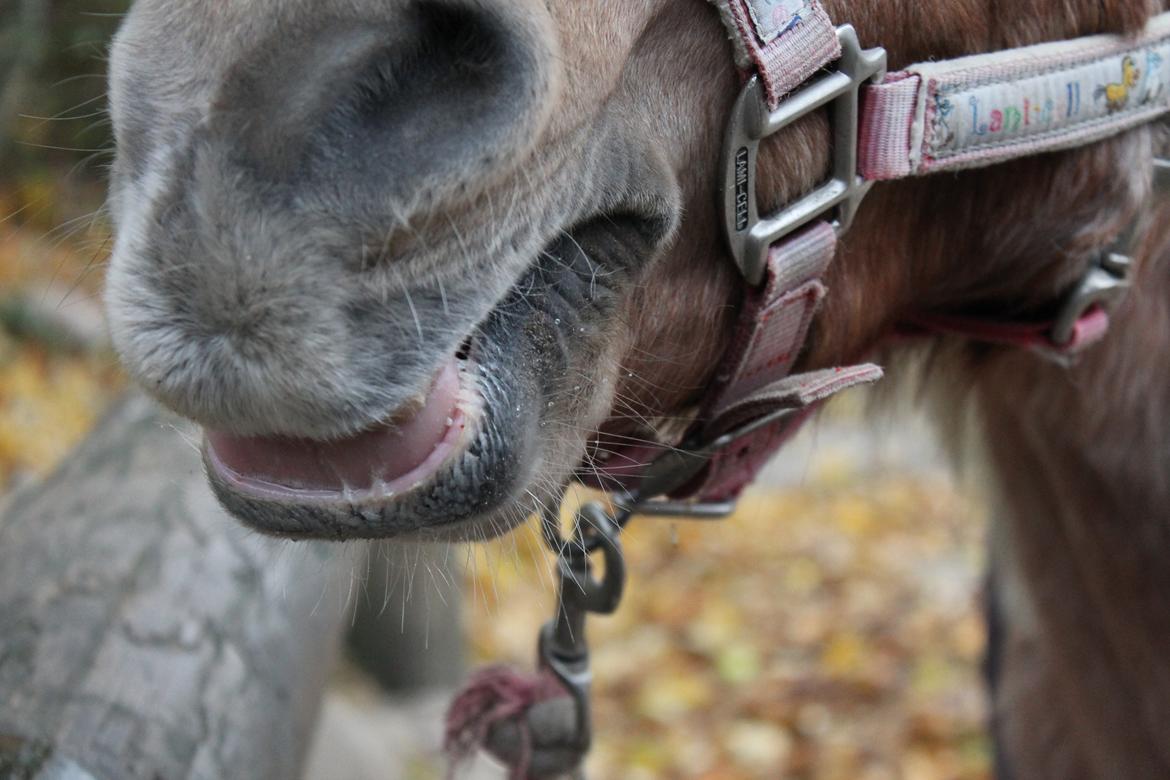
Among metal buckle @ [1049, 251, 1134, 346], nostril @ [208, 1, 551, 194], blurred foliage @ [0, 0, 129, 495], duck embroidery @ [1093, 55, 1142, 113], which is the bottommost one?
blurred foliage @ [0, 0, 129, 495]

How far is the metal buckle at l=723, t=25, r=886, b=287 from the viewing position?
3.86 ft

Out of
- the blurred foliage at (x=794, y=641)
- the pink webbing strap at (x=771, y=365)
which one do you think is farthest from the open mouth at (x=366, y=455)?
the blurred foliage at (x=794, y=641)

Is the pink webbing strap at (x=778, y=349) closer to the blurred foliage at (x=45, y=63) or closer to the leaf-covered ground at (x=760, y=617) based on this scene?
the leaf-covered ground at (x=760, y=617)

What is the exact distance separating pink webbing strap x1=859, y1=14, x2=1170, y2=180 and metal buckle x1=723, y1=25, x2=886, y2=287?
3 cm

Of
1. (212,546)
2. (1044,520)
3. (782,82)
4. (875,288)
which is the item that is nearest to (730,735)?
(1044,520)

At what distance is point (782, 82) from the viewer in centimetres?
117

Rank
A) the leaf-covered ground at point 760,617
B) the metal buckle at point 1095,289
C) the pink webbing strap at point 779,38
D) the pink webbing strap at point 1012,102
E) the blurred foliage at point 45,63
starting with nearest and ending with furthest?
the pink webbing strap at point 779,38
the pink webbing strap at point 1012,102
the metal buckle at point 1095,289
the blurred foliage at point 45,63
the leaf-covered ground at point 760,617

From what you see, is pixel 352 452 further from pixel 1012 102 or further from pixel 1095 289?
pixel 1095 289

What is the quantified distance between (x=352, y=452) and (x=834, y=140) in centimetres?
61

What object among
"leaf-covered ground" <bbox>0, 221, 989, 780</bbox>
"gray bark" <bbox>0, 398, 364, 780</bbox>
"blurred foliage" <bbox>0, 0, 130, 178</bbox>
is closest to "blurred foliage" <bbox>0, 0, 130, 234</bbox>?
"blurred foliage" <bbox>0, 0, 130, 178</bbox>

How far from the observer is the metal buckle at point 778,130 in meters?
1.18

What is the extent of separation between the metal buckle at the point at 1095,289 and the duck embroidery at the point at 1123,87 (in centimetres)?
20

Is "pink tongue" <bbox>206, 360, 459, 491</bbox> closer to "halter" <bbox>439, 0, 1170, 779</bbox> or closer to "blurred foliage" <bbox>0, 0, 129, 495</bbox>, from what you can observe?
"halter" <bbox>439, 0, 1170, 779</bbox>

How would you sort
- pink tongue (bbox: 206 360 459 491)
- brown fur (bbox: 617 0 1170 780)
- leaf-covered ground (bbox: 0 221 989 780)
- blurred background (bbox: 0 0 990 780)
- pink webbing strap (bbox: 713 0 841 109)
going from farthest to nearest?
leaf-covered ground (bbox: 0 221 989 780) → blurred background (bbox: 0 0 990 780) → brown fur (bbox: 617 0 1170 780) → pink webbing strap (bbox: 713 0 841 109) → pink tongue (bbox: 206 360 459 491)
